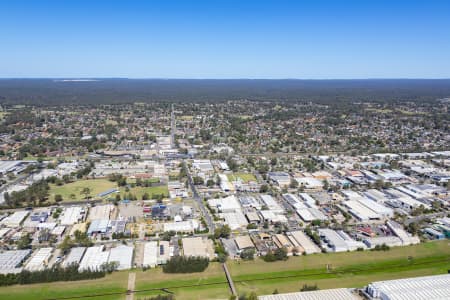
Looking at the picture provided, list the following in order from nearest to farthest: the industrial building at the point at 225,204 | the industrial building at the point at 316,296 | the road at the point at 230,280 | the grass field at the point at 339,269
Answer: the industrial building at the point at 316,296, the road at the point at 230,280, the grass field at the point at 339,269, the industrial building at the point at 225,204

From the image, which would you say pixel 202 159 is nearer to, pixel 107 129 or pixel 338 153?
pixel 338 153

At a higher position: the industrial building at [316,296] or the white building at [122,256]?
the industrial building at [316,296]

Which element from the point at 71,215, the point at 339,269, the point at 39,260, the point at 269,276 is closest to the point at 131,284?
the point at 39,260

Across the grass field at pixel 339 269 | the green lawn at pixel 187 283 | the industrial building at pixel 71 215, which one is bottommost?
the grass field at pixel 339 269

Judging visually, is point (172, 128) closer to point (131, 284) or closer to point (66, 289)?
point (131, 284)

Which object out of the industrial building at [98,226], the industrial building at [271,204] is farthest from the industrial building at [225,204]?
the industrial building at [98,226]

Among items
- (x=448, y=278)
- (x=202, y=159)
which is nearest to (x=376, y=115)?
(x=202, y=159)

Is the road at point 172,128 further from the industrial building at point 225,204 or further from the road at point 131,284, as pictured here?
Result: the road at point 131,284
